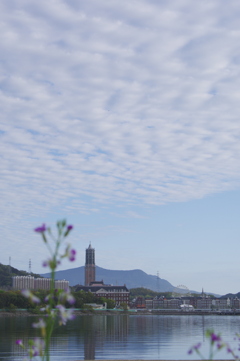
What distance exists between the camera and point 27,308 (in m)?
147

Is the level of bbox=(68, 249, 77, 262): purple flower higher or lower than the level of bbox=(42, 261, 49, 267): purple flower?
higher

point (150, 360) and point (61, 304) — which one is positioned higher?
point (61, 304)

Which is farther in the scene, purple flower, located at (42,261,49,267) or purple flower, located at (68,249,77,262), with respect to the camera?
purple flower, located at (42,261,49,267)

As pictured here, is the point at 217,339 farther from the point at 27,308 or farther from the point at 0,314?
the point at 27,308

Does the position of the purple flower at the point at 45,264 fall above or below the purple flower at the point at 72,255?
below

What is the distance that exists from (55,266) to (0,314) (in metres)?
132

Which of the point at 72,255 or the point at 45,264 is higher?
the point at 72,255

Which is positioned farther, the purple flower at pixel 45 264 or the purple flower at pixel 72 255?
the purple flower at pixel 45 264

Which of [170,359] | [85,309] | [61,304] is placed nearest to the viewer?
[61,304]

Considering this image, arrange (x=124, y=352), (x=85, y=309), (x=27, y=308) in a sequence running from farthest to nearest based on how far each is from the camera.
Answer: (x=85, y=309)
(x=27, y=308)
(x=124, y=352)

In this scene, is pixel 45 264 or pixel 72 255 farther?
pixel 45 264

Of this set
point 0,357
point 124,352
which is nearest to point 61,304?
point 0,357

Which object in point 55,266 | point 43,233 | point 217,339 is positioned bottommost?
point 217,339

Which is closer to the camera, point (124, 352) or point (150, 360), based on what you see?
point (150, 360)
